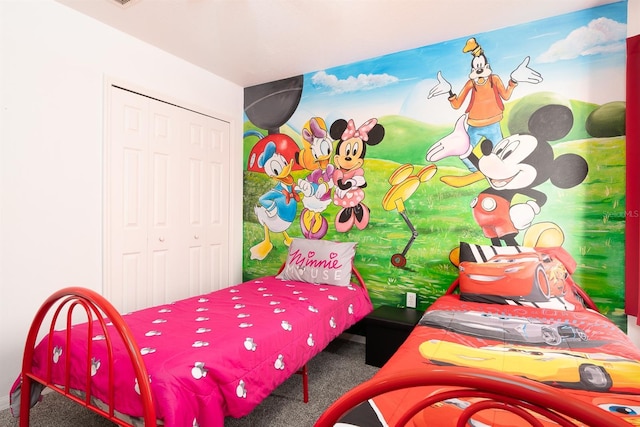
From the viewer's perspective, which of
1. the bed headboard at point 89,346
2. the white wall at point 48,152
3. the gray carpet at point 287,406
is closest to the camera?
the bed headboard at point 89,346

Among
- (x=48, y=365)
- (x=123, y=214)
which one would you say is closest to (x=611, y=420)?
(x=48, y=365)

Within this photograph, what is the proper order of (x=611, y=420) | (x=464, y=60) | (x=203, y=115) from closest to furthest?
(x=611, y=420) < (x=464, y=60) < (x=203, y=115)

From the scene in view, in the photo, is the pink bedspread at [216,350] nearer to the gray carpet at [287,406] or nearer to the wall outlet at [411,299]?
the gray carpet at [287,406]

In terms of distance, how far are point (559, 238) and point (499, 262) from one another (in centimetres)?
50

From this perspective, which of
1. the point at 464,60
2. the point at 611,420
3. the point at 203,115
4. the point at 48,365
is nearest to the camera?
the point at 611,420

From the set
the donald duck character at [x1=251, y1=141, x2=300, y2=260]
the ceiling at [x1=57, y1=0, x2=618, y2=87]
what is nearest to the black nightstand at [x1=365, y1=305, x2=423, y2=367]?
the donald duck character at [x1=251, y1=141, x2=300, y2=260]

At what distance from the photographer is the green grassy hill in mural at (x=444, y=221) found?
2188 mm

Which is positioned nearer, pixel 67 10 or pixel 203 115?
pixel 67 10

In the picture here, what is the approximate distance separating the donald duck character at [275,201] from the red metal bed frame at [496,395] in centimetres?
266

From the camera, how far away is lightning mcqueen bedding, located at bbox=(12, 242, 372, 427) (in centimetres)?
128

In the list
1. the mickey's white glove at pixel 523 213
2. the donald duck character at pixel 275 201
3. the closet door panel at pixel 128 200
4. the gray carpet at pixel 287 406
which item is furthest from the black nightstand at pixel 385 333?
the closet door panel at pixel 128 200

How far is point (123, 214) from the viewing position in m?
2.61

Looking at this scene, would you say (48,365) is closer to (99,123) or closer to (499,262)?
(99,123)

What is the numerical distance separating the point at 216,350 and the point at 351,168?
2046 millimetres
